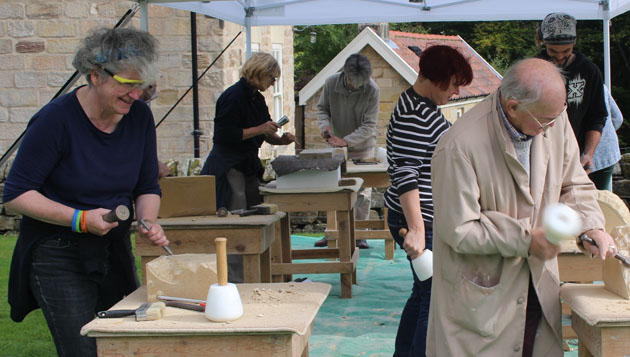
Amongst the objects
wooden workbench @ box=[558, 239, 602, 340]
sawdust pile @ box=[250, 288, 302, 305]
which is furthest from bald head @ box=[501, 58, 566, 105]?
wooden workbench @ box=[558, 239, 602, 340]

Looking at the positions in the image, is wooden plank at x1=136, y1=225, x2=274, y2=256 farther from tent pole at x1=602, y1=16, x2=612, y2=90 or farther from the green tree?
the green tree

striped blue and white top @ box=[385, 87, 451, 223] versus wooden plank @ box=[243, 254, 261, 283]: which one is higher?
striped blue and white top @ box=[385, 87, 451, 223]

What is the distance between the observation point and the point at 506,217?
232 cm

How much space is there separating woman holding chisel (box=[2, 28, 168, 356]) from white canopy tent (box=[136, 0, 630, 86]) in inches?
153

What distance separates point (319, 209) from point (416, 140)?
1994 millimetres

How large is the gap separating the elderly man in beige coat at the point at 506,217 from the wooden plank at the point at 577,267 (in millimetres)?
1124

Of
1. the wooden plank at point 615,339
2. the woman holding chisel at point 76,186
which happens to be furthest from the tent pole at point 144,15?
the wooden plank at point 615,339

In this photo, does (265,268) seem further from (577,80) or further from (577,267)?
(577,80)

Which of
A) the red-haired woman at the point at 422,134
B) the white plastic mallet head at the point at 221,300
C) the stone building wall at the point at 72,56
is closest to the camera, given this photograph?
the white plastic mallet head at the point at 221,300

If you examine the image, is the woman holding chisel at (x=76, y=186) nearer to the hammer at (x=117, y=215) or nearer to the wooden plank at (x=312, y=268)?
the hammer at (x=117, y=215)

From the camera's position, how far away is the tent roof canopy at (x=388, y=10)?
21.8ft

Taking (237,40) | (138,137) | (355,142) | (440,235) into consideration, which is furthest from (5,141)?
(440,235)

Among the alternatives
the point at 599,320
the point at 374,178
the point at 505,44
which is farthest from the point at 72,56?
the point at 505,44

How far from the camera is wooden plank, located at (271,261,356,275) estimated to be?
549 cm
